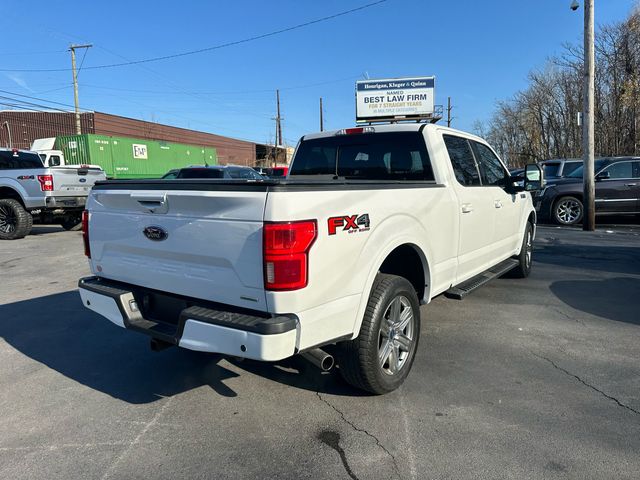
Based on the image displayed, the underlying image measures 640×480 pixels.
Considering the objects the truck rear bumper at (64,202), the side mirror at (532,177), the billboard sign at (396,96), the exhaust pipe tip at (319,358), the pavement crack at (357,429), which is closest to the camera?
the pavement crack at (357,429)

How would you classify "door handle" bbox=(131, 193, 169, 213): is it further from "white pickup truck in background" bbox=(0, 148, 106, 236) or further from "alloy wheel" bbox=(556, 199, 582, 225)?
"alloy wheel" bbox=(556, 199, 582, 225)

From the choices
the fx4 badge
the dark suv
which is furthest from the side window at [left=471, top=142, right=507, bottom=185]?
the dark suv

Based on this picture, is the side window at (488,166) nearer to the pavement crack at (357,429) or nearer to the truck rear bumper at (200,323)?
the pavement crack at (357,429)

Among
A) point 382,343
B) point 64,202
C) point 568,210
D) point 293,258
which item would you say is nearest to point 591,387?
point 382,343

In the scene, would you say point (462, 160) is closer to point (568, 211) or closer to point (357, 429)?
point (357, 429)

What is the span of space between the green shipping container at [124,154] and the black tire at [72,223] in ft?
51.9

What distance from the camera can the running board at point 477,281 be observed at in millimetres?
4250

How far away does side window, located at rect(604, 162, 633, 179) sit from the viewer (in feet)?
40.4

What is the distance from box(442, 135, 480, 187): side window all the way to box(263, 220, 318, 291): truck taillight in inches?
93.7

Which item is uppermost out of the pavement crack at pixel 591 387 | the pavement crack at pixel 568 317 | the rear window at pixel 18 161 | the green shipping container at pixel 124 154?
the green shipping container at pixel 124 154

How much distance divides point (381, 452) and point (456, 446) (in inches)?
17.6

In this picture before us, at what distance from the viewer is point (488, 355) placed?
403cm

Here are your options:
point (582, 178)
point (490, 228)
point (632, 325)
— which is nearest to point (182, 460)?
point (490, 228)

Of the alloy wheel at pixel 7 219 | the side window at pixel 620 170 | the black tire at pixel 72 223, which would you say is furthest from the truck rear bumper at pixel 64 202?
the side window at pixel 620 170
